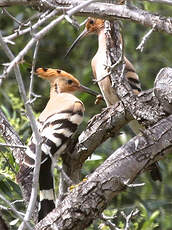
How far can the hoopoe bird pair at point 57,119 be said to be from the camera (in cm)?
363

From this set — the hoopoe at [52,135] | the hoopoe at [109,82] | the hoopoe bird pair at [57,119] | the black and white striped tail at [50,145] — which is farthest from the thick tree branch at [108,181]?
the hoopoe at [109,82]

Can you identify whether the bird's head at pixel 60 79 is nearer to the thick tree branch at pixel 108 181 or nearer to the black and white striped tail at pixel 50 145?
the black and white striped tail at pixel 50 145

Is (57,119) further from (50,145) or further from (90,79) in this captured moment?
(90,79)

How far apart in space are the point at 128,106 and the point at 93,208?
64cm

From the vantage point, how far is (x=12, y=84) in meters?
6.05

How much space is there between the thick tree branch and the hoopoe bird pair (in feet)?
0.82

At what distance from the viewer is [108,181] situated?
296 cm

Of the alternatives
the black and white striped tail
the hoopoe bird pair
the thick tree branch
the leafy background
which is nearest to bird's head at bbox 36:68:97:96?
the hoopoe bird pair

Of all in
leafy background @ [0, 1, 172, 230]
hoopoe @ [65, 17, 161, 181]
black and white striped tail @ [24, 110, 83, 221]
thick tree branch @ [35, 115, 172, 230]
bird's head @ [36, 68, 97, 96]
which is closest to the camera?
thick tree branch @ [35, 115, 172, 230]

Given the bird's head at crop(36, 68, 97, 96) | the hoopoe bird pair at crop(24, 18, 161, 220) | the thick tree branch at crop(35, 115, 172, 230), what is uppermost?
the bird's head at crop(36, 68, 97, 96)

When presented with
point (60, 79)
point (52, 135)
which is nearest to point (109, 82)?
point (60, 79)

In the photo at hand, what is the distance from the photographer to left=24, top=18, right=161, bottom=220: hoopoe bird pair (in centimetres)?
363

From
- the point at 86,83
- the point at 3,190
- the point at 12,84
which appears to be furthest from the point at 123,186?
the point at 12,84

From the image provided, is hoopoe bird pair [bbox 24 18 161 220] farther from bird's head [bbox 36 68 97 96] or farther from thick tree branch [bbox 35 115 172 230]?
thick tree branch [bbox 35 115 172 230]
